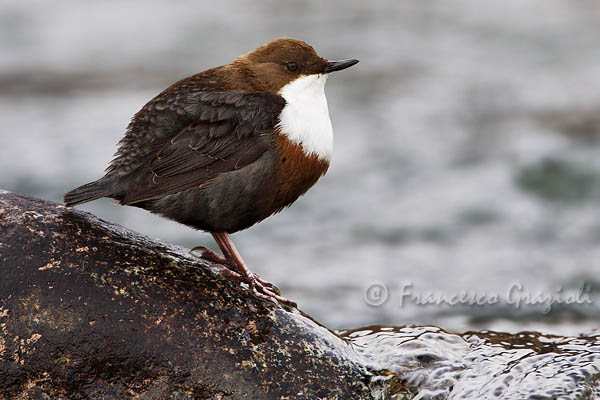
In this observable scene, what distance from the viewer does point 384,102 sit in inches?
Result: 379

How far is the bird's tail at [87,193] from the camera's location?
3553mm

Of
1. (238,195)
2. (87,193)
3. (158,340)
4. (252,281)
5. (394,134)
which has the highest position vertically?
(394,134)

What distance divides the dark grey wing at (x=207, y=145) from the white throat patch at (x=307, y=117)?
0.08 meters

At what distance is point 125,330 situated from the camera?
3314 millimetres

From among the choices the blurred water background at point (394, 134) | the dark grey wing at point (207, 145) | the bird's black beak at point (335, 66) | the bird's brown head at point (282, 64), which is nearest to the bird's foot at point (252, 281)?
the dark grey wing at point (207, 145)

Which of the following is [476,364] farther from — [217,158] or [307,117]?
[217,158]

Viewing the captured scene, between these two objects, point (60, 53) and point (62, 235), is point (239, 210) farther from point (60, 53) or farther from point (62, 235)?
point (60, 53)

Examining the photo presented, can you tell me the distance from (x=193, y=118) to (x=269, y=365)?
3.71ft

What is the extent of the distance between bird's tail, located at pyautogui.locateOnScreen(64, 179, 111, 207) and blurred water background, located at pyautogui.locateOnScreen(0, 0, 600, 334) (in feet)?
8.06

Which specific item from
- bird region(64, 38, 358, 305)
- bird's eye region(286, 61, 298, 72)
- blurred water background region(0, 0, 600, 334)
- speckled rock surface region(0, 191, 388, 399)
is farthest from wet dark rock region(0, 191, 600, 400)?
blurred water background region(0, 0, 600, 334)

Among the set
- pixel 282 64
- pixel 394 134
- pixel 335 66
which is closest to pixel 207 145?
pixel 282 64

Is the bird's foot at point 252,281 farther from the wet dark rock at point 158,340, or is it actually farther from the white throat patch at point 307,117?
the white throat patch at point 307,117

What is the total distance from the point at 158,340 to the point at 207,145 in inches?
35.6

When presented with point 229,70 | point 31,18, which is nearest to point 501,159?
point 229,70
